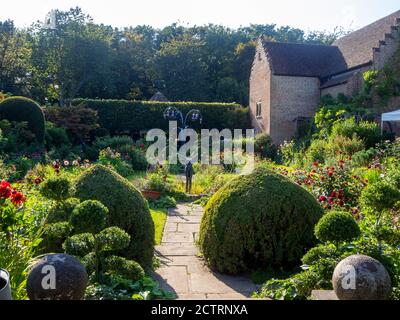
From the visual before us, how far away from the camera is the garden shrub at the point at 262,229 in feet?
18.5

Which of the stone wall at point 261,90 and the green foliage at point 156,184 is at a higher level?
the stone wall at point 261,90

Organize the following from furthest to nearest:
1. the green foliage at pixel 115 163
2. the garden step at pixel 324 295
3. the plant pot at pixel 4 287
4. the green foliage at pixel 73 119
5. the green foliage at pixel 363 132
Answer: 1. the green foliage at pixel 73 119
2. the green foliage at pixel 363 132
3. the green foliage at pixel 115 163
4. the garden step at pixel 324 295
5. the plant pot at pixel 4 287

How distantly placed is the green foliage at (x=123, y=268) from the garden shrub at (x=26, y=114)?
628 inches

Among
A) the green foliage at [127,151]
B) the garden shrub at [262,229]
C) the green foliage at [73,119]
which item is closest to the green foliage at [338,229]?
the garden shrub at [262,229]

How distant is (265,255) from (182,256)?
5.09ft

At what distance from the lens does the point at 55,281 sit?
3.46m

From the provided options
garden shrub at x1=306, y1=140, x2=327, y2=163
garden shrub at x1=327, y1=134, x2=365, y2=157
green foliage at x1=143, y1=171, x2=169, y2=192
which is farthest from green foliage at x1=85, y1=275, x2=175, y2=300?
garden shrub at x1=306, y1=140, x2=327, y2=163

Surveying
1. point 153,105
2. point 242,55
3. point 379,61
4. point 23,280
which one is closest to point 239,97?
point 242,55

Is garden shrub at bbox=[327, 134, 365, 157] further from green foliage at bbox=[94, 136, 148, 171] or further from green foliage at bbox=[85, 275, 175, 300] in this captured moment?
green foliage at bbox=[85, 275, 175, 300]

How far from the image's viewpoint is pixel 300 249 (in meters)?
5.68

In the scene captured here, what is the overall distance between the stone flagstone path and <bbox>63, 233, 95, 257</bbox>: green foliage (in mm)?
A: 1080

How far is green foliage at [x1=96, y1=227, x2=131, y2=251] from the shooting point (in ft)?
14.9

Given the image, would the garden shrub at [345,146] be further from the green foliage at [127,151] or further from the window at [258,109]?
the window at [258,109]

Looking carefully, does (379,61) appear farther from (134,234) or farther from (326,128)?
(134,234)
